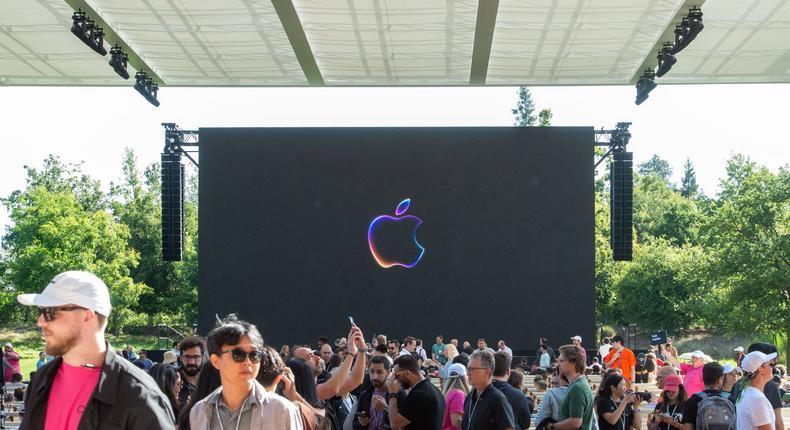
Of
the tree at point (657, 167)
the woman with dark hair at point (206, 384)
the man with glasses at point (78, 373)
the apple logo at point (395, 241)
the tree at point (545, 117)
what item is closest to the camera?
the man with glasses at point (78, 373)

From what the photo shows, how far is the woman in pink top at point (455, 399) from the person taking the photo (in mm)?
5844

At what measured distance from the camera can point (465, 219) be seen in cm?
2117

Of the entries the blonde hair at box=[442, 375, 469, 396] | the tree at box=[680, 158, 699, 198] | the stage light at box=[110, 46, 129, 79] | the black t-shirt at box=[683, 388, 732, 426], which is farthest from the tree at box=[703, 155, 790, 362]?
the tree at box=[680, 158, 699, 198]

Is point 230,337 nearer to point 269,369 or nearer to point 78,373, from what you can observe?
point 269,369

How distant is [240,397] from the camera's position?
2.92 metres

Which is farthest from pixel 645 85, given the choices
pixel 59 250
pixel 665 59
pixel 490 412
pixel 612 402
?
pixel 59 250

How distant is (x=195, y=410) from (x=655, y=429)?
4416mm

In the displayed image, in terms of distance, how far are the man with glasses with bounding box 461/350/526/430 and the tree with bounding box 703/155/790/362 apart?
77.0 ft

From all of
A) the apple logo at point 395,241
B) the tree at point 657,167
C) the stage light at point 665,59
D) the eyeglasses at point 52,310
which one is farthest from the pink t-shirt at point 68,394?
the tree at point 657,167

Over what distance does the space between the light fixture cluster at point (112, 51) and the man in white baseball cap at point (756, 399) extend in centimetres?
1015

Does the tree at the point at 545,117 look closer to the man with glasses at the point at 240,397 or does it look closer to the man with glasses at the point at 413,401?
the man with glasses at the point at 413,401

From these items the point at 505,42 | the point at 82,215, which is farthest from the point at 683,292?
the point at 505,42

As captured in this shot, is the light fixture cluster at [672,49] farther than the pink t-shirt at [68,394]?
Yes

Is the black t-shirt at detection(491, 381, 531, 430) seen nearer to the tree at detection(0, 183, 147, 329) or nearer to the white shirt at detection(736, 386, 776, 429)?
the white shirt at detection(736, 386, 776, 429)
